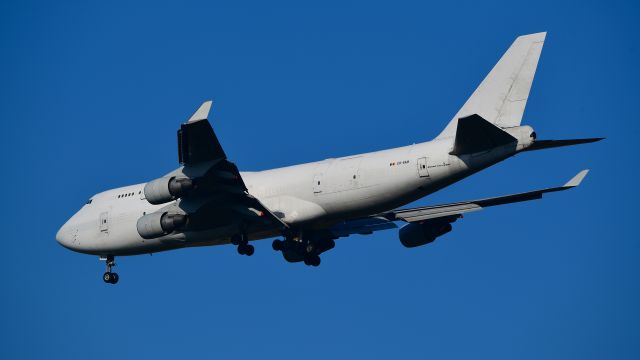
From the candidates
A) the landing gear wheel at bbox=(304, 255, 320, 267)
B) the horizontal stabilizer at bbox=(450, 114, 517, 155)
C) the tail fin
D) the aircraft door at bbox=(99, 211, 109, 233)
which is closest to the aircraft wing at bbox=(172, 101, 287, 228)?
the landing gear wheel at bbox=(304, 255, 320, 267)

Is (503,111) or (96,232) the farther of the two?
(96,232)

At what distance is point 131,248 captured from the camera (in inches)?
1342

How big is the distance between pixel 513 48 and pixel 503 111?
1.95 metres

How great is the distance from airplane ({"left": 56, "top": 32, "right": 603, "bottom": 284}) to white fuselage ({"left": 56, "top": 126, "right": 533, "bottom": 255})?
3 cm

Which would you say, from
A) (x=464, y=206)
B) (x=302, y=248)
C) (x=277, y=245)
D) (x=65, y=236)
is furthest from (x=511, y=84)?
(x=65, y=236)

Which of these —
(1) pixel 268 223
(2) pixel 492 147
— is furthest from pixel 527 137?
(1) pixel 268 223

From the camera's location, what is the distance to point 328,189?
97.8 feet

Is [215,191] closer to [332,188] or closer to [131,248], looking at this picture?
[332,188]

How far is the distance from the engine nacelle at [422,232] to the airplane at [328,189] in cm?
3

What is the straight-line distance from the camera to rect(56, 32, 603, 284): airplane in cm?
2758

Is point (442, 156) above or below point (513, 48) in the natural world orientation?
below

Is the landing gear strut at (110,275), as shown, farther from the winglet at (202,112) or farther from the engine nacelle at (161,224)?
the winglet at (202,112)

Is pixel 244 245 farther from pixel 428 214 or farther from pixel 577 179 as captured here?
pixel 577 179

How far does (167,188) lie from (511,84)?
10.3 metres
